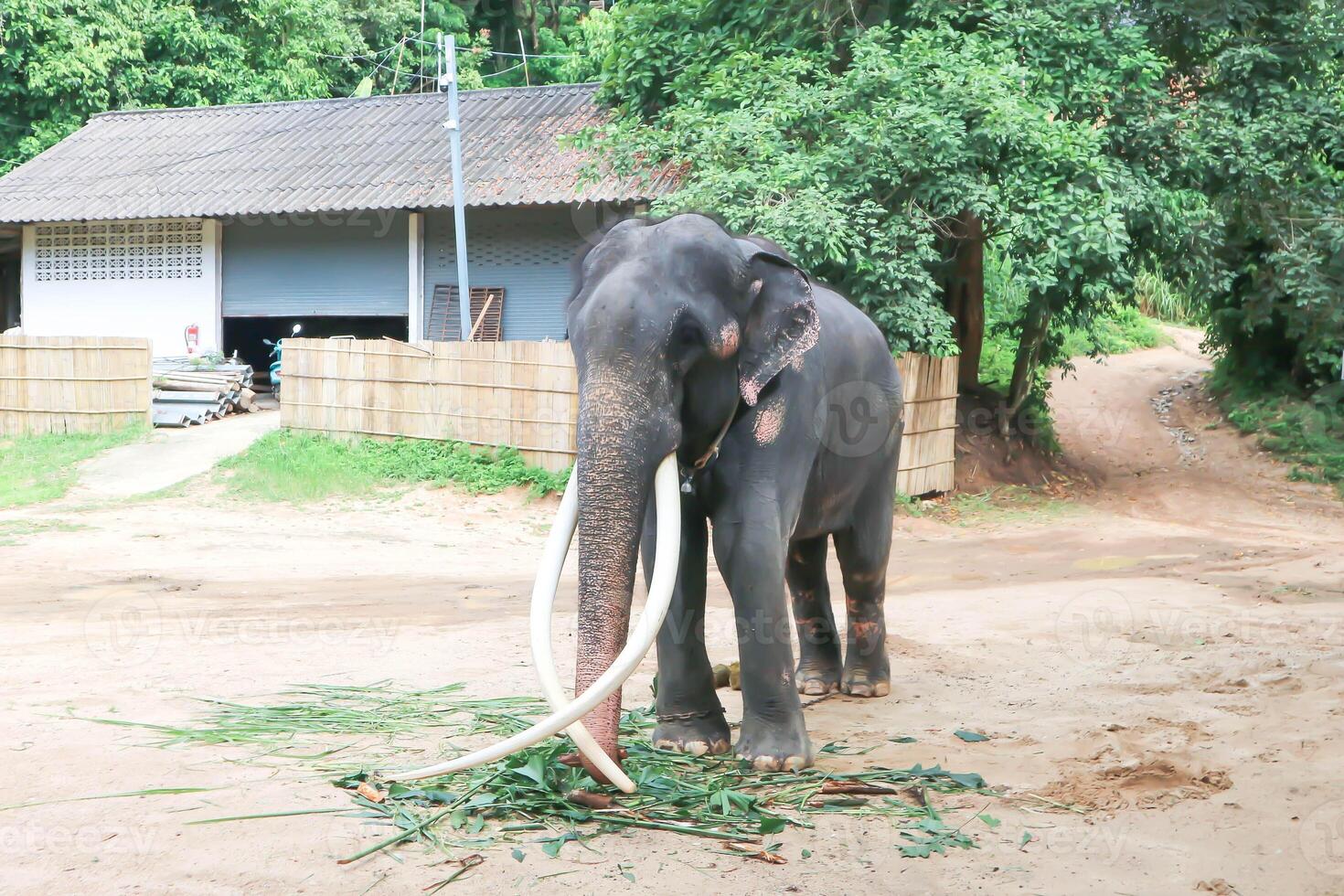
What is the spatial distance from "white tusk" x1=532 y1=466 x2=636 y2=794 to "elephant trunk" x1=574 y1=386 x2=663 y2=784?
0.26 feet

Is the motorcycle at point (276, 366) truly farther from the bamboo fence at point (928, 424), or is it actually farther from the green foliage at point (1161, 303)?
the green foliage at point (1161, 303)

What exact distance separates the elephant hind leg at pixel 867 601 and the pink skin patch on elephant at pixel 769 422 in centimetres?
147

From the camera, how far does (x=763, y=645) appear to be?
4.68 metres

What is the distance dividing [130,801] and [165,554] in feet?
22.2

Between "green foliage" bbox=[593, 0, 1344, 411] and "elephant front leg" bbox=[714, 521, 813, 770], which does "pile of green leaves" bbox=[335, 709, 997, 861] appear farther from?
"green foliage" bbox=[593, 0, 1344, 411]

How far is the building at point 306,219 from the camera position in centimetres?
1841

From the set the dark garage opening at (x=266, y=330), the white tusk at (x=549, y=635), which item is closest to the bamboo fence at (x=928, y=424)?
the white tusk at (x=549, y=635)

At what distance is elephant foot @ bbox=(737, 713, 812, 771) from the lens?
15.2 feet

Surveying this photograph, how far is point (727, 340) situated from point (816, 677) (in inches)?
94.3

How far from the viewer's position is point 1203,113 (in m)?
14.3

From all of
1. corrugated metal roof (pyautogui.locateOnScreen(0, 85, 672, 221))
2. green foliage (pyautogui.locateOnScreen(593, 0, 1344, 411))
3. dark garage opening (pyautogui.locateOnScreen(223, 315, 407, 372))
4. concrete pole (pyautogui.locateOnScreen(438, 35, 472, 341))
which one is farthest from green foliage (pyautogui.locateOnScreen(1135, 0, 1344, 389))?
dark garage opening (pyautogui.locateOnScreen(223, 315, 407, 372))

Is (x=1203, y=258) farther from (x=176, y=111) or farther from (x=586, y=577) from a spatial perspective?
(x=176, y=111)

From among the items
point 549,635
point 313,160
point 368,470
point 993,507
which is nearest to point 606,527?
point 549,635

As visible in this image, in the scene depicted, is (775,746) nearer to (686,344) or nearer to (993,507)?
(686,344)
